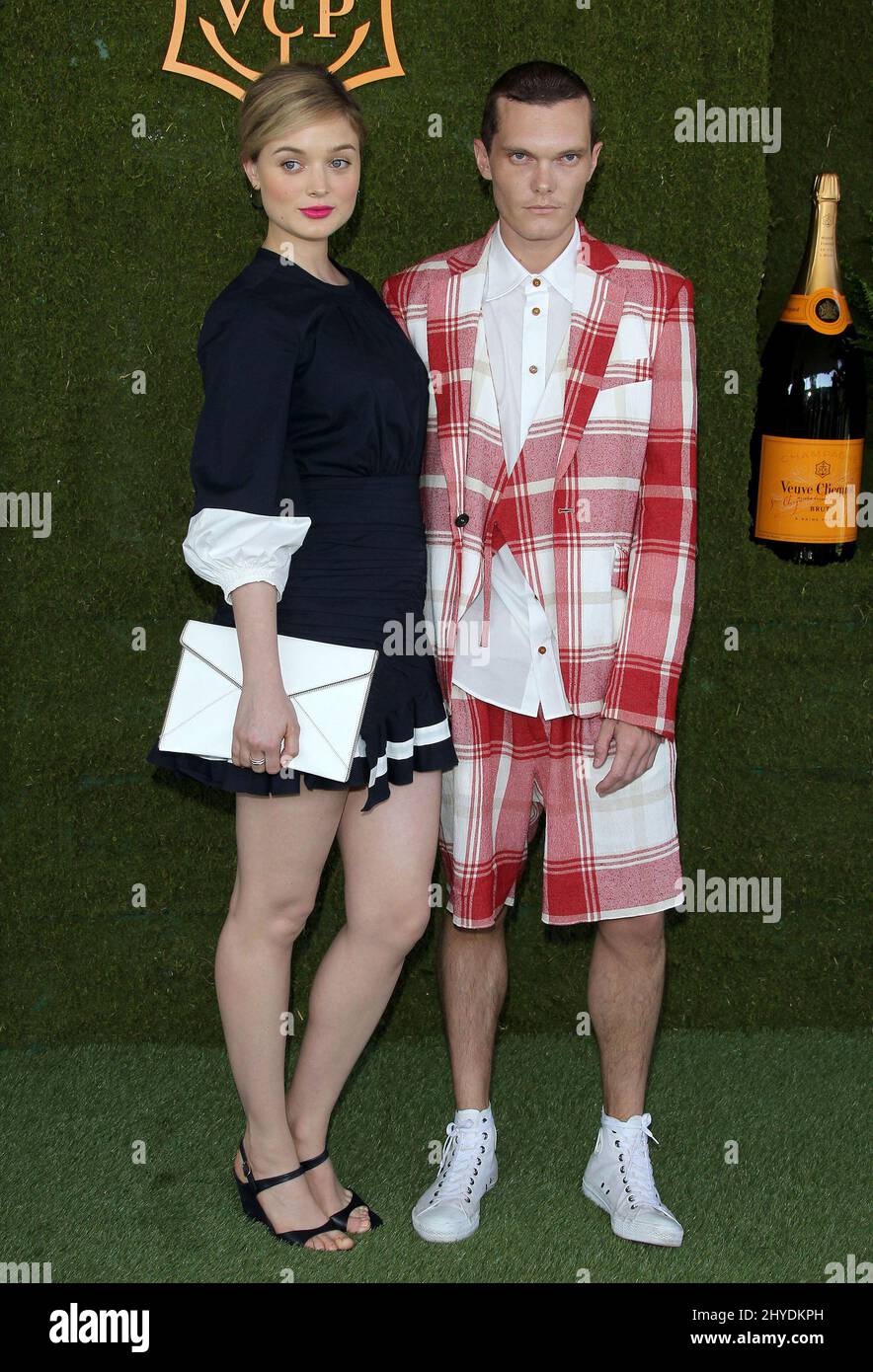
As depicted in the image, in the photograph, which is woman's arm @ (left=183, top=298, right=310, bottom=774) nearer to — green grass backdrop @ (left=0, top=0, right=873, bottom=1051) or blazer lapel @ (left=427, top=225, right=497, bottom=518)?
blazer lapel @ (left=427, top=225, right=497, bottom=518)

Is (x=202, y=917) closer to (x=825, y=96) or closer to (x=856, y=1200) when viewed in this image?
(x=856, y=1200)

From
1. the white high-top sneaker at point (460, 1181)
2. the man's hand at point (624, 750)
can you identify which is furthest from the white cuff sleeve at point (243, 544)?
the white high-top sneaker at point (460, 1181)

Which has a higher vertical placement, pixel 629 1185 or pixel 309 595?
pixel 309 595

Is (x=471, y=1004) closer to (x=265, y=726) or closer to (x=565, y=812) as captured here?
(x=565, y=812)

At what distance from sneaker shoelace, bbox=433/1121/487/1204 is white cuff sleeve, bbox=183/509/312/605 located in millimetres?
983

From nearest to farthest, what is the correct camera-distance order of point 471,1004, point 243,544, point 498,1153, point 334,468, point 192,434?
point 243,544 → point 334,468 → point 471,1004 → point 498,1153 → point 192,434

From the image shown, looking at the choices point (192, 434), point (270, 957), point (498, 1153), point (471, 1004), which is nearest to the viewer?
point (270, 957)

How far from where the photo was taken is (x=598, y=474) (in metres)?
2.03

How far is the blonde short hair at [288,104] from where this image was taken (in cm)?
185

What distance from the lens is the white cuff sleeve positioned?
178cm

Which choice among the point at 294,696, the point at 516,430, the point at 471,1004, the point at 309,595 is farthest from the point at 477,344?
the point at 471,1004

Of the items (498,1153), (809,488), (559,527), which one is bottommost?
(498,1153)

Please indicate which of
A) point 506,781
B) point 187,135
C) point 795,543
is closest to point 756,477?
point 795,543

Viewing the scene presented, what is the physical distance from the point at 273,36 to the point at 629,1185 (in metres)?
2.08
